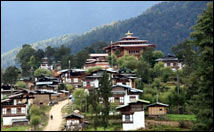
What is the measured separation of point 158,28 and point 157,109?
11423 centimetres

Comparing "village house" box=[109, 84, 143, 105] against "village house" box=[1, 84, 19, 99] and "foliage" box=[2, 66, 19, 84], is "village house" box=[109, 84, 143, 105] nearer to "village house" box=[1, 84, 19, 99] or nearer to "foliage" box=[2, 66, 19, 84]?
"village house" box=[1, 84, 19, 99]

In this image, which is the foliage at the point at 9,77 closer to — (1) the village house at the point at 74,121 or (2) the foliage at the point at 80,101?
(2) the foliage at the point at 80,101

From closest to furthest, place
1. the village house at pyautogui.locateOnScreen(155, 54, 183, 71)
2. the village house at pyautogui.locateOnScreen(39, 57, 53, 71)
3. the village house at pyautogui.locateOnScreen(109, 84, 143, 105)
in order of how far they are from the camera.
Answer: the village house at pyautogui.locateOnScreen(109, 84, 143, 105) → the village house at pyautogui.locateOnScreen(155, 54, 183, 71) → the village house at pyautogui.locateOnScreen(39, 57, 53, 71)

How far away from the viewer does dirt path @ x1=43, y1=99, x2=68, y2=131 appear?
3909 centimetres

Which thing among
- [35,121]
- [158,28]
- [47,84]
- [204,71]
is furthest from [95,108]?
[158,28]

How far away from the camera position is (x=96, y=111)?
40.0 m

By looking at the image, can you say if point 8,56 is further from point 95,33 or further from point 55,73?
point 55,73

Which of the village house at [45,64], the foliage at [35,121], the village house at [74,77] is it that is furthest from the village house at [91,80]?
the village house at [45,64]

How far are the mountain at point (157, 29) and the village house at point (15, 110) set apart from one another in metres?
86.6

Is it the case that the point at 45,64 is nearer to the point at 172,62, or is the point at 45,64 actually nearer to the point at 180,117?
the point at 172,62

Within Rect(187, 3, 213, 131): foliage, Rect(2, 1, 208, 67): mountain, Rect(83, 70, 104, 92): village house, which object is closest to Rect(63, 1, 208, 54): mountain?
Rect(2, 1, 208, 67): mountain

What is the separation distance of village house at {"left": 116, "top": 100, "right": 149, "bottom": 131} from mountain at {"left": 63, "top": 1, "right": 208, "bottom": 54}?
89877mm

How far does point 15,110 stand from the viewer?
43.8 metres

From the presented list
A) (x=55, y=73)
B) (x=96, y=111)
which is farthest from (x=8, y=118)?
(x=55, y=73)
